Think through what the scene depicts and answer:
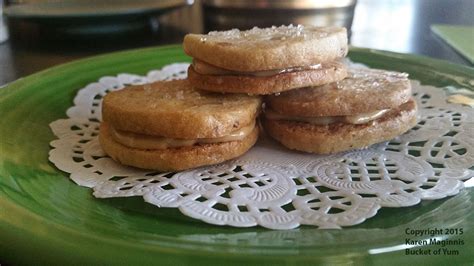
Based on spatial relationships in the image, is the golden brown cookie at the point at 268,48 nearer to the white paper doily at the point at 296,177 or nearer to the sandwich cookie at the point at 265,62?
the sandwich cookie at the point at 265,62

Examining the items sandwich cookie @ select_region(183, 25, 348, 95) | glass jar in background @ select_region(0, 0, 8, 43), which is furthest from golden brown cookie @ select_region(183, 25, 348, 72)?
glass jar in background @ select_region(0, 0, 8, 43)

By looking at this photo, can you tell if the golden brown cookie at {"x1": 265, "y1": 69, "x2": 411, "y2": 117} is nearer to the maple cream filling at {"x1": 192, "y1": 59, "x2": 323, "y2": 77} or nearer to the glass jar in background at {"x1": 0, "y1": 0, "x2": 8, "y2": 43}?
the maple cream filling at {"x1": 192, "y1": 59, "x2": 323, "y2": 77}

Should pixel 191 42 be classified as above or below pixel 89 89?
above

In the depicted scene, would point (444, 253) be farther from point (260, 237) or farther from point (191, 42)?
point (191, 42)

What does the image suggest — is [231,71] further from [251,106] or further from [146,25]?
[146,25]

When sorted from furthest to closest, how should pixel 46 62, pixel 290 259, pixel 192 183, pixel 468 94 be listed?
pixel 46 62 < pixel 468 94 < pixel 192 183 < pixel 290 259

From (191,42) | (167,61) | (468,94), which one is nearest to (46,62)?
(167,61)
